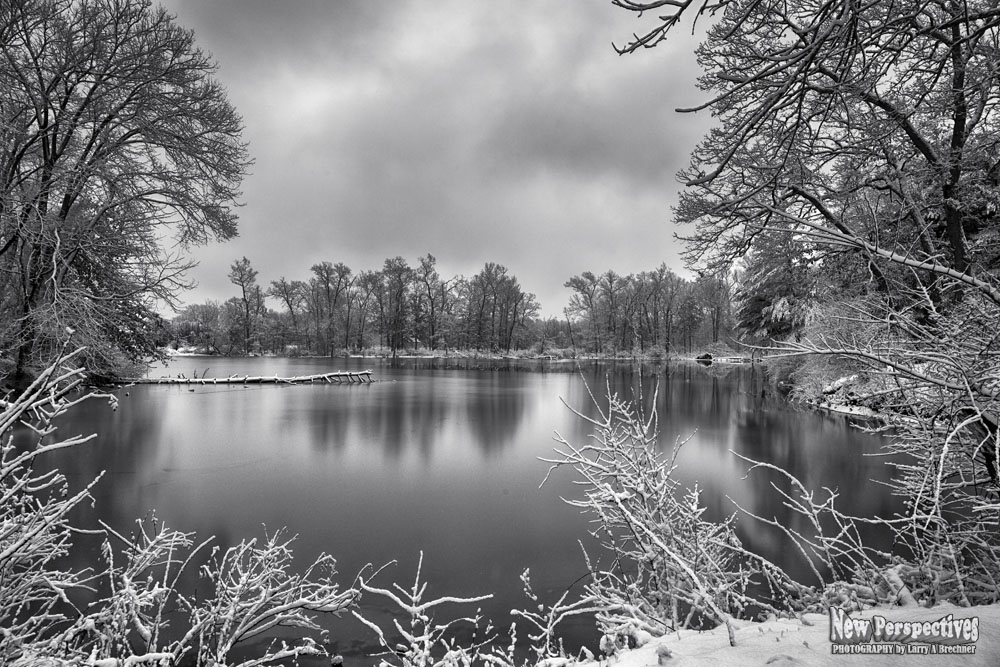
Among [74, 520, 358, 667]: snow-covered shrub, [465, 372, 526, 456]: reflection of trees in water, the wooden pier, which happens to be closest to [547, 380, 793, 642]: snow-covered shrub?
[74, 520, 358, 667]: snow-covered shrub

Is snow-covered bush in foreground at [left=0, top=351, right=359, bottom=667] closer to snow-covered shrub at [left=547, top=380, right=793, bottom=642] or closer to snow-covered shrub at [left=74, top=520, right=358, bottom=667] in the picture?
snow-covered shrub at [left=74, top=520, right=358, bottom=667]

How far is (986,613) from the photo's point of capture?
1.98 m

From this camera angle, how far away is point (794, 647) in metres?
2.00

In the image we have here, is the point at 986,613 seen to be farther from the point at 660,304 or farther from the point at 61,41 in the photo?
the point at 660,304

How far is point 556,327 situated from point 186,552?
6881 cm

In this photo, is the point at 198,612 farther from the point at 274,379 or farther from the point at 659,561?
the point at 274,379

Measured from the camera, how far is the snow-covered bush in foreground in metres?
1.86

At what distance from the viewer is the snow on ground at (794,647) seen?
5.65 ft

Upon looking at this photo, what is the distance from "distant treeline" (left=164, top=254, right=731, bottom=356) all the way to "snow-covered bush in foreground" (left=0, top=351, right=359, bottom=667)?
5112 cm

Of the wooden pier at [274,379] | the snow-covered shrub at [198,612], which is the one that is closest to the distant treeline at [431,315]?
the wooden pier at [274,379]

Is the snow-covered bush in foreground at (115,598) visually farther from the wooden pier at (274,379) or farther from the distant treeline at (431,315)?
the distant treeline at (431,315)

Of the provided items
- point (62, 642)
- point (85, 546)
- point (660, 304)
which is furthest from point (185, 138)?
point (660, 304)

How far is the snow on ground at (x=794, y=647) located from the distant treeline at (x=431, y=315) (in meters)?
52.4

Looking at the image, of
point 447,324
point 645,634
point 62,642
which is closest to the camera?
point 62,642
